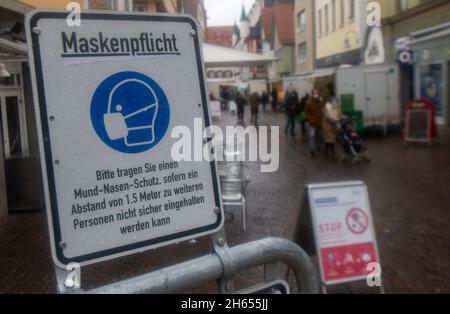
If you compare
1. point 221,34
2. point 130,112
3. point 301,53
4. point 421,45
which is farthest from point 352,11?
point 221,34

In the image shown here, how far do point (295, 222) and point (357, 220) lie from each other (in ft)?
9.79

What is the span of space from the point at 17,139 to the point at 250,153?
582 cm

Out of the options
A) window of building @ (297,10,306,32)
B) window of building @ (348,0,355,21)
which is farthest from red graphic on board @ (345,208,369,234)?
window of building @ (297,10,306,32)

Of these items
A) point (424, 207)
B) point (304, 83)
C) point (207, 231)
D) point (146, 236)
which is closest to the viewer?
point (146, 236)

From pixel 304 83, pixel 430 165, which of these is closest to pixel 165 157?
pixel 430 165

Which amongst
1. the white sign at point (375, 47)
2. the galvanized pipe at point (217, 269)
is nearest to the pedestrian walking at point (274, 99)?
the white sign at point (375, 47)

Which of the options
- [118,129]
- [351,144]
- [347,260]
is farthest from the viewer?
[351,144]

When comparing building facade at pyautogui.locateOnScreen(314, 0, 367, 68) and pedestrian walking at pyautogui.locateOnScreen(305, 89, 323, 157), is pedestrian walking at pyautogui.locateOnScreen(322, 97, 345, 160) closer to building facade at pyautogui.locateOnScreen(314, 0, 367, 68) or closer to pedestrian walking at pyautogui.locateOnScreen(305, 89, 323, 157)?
pedestrian walking at pyautogui.locateOnScreen(305, 89, 323, 157)

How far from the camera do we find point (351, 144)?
1353cm

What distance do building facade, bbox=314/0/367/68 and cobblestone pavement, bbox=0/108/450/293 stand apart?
43.9 feet

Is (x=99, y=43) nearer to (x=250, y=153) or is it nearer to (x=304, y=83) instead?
(x=250, y=153)

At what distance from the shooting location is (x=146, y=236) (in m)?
1.56

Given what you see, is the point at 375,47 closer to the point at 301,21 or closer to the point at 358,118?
the point at 358,118

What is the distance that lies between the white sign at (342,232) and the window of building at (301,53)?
139 feet
